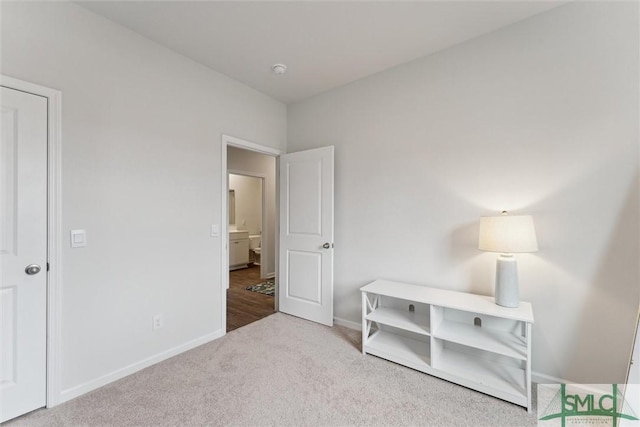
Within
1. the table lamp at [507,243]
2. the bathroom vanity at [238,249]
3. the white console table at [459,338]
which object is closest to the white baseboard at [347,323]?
the white console table at [459,338]

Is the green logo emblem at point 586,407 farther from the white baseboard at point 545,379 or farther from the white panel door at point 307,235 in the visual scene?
the white panel door at point 307,235

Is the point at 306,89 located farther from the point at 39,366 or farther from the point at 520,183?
the point at 39,366

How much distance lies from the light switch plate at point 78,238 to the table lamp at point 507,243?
9.02ft

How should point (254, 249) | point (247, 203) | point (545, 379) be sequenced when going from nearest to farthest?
point (545, 379), point (254, 249), point (247, 203)

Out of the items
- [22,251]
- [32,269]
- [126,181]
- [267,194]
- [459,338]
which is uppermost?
[267,194]

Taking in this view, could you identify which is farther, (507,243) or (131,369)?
(131,369)

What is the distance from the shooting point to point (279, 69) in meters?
2.58

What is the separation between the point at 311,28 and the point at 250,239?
514 centimetres

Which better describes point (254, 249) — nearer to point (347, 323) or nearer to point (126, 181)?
point (347, 323)

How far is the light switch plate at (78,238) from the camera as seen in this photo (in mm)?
1789

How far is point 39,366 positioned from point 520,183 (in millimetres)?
3461

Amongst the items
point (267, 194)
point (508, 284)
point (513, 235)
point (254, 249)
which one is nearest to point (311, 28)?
point (513, 235)

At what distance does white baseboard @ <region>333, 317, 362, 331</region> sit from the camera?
2.84m

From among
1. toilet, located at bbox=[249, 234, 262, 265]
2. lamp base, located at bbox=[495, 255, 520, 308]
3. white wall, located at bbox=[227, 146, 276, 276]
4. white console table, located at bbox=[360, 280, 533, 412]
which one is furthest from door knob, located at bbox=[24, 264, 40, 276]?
toilet, located at bbox=[249, 234, 262, 265]
